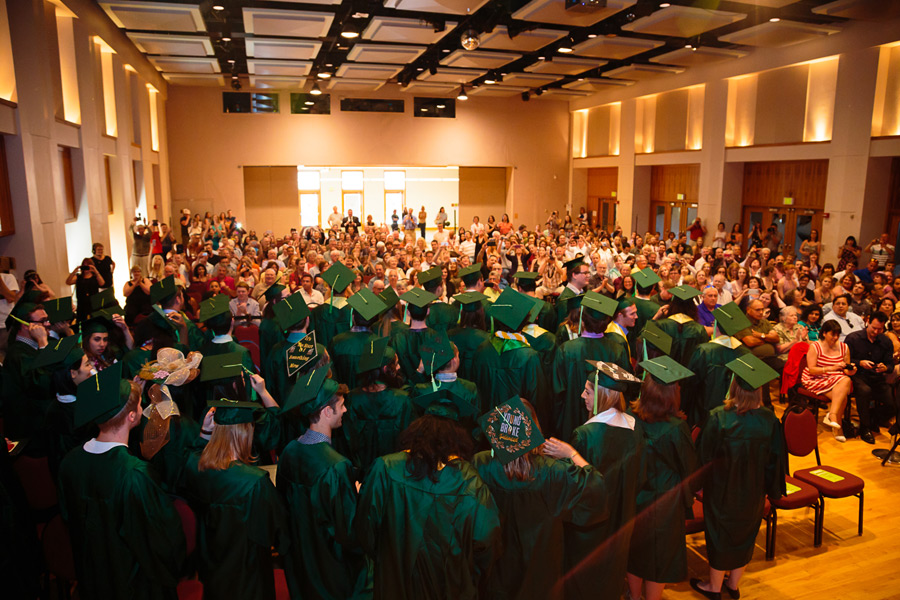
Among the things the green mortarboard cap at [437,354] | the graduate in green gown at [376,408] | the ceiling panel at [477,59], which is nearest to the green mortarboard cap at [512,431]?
the green mortarboard cap at [437,354]

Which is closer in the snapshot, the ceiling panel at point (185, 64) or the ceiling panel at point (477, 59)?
the ceiling panel at point (477, 59)

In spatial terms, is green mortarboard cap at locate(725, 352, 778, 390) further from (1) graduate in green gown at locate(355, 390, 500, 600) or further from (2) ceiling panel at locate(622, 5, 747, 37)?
(2) ceiling panel at locate(622, 5, 747, 37)

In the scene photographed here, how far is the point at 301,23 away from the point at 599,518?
12.2 metres

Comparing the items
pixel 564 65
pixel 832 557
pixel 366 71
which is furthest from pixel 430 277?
pixel 366 71

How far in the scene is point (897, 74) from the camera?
1259 cm

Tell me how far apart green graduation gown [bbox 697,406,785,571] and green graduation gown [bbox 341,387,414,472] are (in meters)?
1.95

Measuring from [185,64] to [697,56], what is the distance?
14.0m

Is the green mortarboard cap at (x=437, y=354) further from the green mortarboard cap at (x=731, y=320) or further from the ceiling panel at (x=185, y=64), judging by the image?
the ceiling panel at (x=185, y=64)

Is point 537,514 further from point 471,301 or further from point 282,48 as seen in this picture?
point 282,48

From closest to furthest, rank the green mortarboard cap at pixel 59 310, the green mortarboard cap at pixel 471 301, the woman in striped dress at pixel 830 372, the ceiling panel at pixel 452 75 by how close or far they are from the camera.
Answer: the green mortarboard cap at pixel 471 301
the green mortarboard cap at pixel 59 310
the woman in striped dress at pixel 830 372
the ceiling panel at pixel 452 75

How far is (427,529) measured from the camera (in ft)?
8.71

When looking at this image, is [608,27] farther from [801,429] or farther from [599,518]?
[599,518]

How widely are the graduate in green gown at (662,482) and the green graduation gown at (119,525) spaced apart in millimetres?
2499

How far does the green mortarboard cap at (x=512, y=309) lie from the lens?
4.81m
